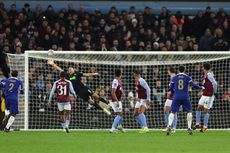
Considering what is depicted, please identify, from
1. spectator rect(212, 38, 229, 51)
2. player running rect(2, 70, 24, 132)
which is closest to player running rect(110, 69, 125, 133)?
player running rect(2, 70, 24, 132)

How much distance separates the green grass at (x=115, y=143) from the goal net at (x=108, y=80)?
11.3ft

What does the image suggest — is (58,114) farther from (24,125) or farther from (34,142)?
(34,142)

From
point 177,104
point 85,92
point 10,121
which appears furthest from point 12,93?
point 177,104

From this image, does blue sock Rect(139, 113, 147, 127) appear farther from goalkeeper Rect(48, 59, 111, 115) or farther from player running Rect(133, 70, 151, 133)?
goalkeeper Rect(48, 59, 111, 115)

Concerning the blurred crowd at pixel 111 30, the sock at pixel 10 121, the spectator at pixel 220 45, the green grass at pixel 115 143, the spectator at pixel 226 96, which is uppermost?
the blurred crowd at pixel 111 30

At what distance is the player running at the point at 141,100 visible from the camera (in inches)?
938

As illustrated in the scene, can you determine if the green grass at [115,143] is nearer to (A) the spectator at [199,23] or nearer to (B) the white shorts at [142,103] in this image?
(B) the white shorts at [142,103]

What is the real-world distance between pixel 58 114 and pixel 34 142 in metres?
6.85

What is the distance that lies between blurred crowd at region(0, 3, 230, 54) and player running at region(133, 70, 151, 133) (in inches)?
159

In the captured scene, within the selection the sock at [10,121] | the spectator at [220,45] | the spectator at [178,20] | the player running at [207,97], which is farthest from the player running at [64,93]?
the spectator at [178,20]

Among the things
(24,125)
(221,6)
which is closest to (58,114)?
(24,125)

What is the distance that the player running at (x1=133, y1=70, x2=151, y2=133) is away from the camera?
78.2ft

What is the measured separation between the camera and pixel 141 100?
2400 cm

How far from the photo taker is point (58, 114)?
25797mm
